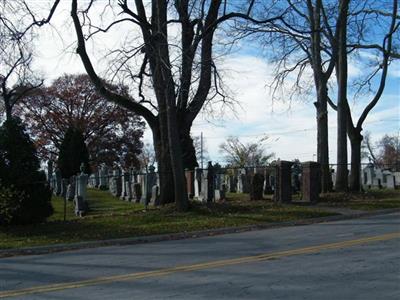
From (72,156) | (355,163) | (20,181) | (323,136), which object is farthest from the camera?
(72,156)

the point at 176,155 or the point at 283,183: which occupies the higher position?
the point at 176,155

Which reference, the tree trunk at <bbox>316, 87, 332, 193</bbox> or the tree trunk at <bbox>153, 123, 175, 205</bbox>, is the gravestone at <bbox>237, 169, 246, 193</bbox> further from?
the tree trunk at <bbox>153, 123, 175, 205</bbox>

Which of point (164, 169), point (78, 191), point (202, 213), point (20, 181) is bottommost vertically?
point (202, 213)

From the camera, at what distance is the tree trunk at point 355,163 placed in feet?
80.2

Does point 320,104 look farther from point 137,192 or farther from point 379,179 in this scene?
point 379,179

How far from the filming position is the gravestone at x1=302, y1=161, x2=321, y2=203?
828 inches

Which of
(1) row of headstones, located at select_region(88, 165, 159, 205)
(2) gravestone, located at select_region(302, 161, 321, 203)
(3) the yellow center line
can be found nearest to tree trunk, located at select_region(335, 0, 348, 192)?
(2) gravestone, located at select_region(302, 161, 321, 203)

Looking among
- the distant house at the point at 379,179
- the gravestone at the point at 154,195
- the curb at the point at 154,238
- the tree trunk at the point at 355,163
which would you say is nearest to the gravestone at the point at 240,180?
the distant house at the point at 379,179

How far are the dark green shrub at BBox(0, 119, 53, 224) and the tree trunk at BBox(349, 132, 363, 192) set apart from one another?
45.1 feet

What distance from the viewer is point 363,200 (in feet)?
70.5

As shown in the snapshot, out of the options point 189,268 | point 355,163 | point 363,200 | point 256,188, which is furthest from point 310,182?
point 189,268

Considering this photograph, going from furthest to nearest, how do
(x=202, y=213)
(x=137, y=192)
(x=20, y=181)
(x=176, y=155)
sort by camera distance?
(x=137, y=192) < (x=176, y=155) < (x=202, y=213) < (x=20, y=181)

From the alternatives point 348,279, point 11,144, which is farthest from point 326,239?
point 11,144

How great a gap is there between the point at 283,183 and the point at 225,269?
12.6 m
